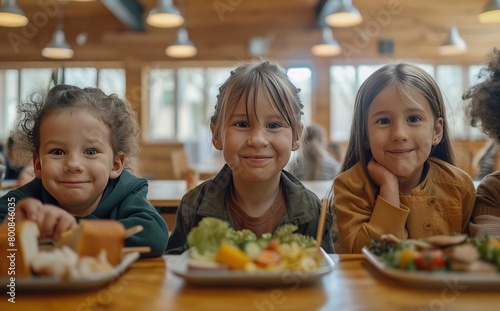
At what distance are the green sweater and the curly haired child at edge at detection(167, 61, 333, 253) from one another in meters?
0.19

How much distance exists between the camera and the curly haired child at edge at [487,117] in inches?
54.0

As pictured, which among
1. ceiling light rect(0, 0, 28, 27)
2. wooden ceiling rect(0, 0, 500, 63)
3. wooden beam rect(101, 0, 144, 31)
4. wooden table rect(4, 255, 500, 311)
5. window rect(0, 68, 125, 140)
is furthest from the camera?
window rect(0, 68, 125, 140)

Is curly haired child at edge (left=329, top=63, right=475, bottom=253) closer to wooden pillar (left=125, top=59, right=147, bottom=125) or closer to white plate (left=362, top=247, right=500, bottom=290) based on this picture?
white plate (left=362, top=247, right=500, bottom=290)

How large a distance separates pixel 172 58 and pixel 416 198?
7.62m

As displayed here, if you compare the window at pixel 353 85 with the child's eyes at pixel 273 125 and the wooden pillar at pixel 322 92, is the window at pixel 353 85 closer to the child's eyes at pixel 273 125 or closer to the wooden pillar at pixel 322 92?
the wooden pillar at pixel 322 92

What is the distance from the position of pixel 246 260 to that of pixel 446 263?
35 centimetres

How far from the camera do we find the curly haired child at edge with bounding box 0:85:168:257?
46.8 inches

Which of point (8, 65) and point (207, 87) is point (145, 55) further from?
point (8, 65)

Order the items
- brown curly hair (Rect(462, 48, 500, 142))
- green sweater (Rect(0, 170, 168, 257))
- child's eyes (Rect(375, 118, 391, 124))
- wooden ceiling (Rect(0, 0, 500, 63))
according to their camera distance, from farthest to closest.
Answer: wooden ceiling (Rect(0, 0, 500, 63))
brown curly hair (Rect(462, 48, 500, 142))
child's eyes (Rect(375, 118, 391, 124))
green sweater (Rect(0, 170, 168, 257))

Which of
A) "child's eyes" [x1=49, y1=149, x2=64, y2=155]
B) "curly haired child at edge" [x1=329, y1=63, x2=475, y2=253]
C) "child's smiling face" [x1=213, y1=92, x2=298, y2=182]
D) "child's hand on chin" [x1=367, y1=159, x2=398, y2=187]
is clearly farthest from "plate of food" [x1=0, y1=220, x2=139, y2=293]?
"child's hand on chin" [x1=367, y1=159, x2=398, y2=187]

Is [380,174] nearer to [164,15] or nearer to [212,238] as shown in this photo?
[212,238]

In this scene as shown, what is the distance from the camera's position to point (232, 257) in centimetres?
85

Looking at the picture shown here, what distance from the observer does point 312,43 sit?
844cm

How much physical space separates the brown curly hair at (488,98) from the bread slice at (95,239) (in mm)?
1203
